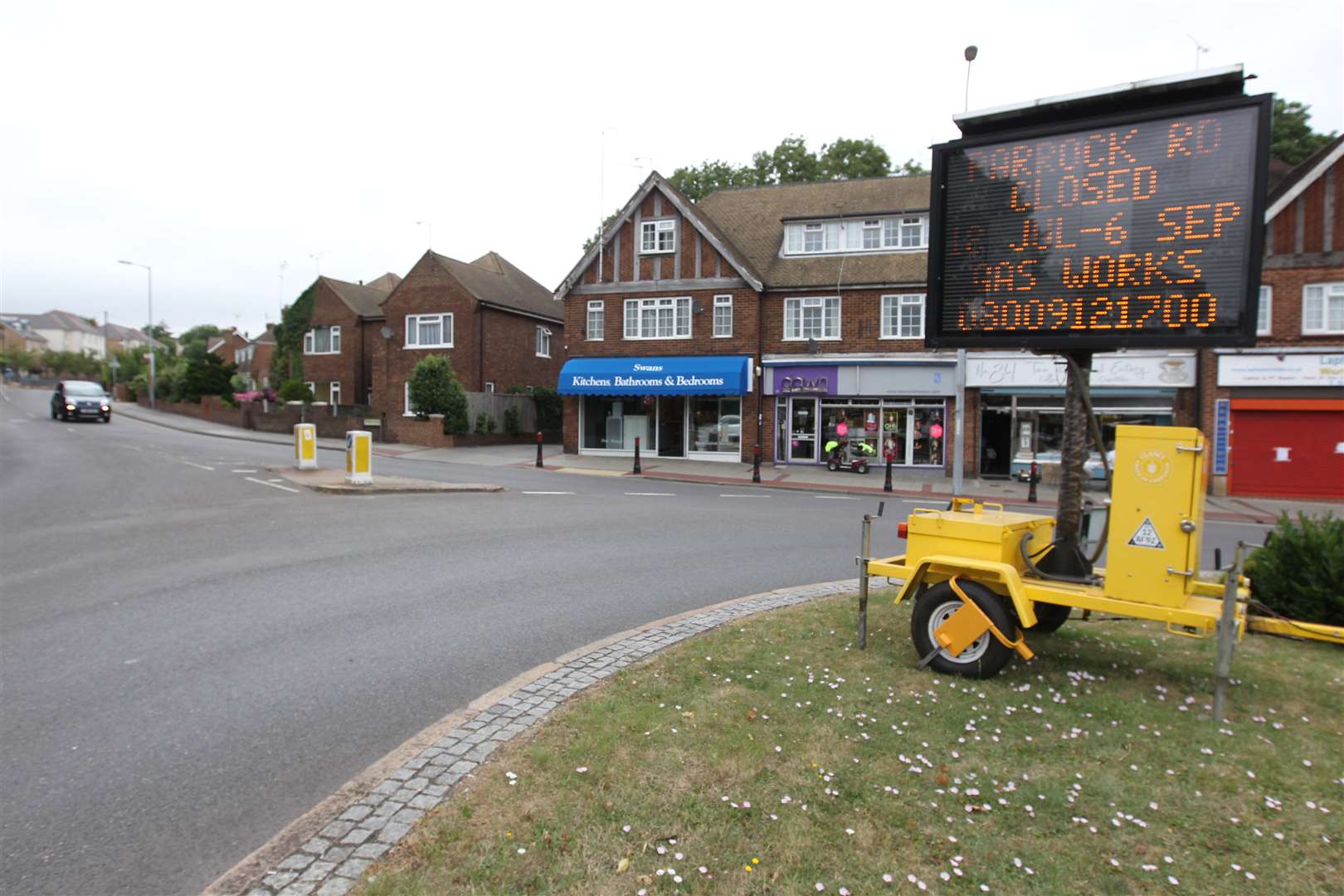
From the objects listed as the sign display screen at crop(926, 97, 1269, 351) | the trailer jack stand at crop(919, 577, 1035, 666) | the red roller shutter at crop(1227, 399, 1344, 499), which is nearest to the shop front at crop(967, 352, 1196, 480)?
the red roller shutter at crop(1227, 399, 1344, 499)

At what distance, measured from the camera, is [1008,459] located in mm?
24234

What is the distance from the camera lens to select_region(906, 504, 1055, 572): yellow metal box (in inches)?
207

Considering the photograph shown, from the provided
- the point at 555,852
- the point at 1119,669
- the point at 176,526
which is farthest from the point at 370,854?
the point at 176,526

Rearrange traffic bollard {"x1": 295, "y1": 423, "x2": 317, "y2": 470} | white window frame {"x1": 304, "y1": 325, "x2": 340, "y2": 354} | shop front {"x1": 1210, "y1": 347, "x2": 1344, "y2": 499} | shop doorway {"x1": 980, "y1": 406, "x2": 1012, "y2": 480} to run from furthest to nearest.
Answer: white window frame {"x1": 304, "y1": 325, "x2": 340, "y2": 354}
shop doorway {"x1": 980, "y1": 406, "x2": 1012, "y2": 480}
shop front {"x1": 1210, "y1": 347, "x2": 1344, "y2": 499}
traffic bollard {"x1": 295, "y1": 423, "x2": 317, "y2": 470}

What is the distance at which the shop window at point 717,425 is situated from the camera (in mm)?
26781

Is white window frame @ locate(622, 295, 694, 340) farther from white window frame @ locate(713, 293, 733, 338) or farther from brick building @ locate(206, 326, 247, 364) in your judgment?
brick building @ locate(206, 326, 247, 364)

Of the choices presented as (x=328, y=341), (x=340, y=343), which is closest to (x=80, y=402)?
(x=328, y=341)

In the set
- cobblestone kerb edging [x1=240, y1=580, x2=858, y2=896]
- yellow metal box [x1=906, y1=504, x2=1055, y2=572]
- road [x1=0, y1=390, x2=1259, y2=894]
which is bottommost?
road [x1=0, y1=390, x2=1259, y2=894]

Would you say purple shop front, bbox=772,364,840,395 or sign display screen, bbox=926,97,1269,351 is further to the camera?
purple shop front, bbox=772,364,840,395

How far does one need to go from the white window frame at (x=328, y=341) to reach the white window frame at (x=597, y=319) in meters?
19.6

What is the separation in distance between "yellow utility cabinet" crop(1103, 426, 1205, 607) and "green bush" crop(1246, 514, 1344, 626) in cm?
218

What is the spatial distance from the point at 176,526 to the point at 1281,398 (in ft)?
84.4

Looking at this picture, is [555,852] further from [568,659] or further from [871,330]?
[871,330]

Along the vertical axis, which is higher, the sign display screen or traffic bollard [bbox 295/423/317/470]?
the sign display screen
